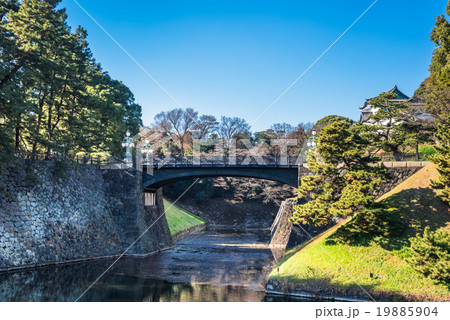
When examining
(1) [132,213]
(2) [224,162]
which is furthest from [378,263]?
(1) [132,213]

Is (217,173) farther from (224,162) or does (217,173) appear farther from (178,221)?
(178,221)

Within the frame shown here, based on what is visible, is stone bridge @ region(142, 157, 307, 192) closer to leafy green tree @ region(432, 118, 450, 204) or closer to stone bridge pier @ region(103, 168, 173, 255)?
stone bridge pier @ region(103, 168, 173, 255)

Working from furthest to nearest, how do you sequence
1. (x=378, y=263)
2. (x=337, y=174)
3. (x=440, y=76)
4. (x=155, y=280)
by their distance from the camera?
(x=440, y=76) → (x=155, y=280) → (x=337, y=174) → (x=378, y=263)

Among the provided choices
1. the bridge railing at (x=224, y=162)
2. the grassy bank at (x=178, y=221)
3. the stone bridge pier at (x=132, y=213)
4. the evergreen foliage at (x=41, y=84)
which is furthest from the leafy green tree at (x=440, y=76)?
the grassy bank at (x=178, y=221)

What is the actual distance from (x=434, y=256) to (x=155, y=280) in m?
17.9

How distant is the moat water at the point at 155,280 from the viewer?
2241 centimetres

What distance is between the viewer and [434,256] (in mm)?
19891

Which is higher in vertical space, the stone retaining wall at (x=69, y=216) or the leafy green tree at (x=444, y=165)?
the leafy green tree at (x=444, y=165)

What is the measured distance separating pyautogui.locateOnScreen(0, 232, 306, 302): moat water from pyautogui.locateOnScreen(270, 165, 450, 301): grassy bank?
2.70 meters

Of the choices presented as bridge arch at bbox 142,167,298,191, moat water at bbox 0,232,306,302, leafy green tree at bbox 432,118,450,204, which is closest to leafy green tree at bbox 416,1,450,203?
leafy green tree at bbox 432,118,450,204

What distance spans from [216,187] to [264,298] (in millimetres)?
60604

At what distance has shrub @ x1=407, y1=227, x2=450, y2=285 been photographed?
19297 millimetres

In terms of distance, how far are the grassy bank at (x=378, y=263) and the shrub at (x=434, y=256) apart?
782 millimetres

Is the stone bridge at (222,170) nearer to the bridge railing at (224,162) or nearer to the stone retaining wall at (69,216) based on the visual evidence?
the bridge railing at (224,162)
